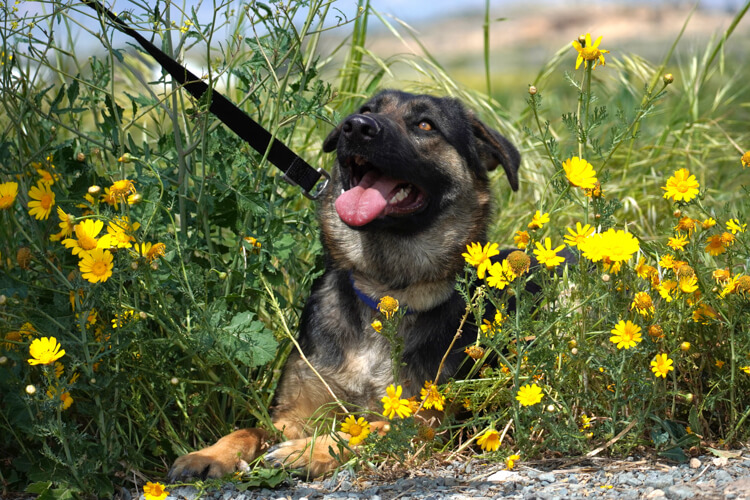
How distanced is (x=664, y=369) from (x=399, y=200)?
160 centimetres

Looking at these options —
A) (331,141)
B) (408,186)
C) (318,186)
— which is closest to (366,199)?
(408,186)

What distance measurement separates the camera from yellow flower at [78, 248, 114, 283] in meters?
2.37

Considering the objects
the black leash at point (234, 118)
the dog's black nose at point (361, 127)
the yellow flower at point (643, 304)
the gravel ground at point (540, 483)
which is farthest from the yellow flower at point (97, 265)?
the yellow flower at point (643, 304)

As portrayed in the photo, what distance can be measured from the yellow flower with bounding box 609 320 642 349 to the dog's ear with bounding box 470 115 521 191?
1.40m

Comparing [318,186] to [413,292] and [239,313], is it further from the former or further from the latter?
[239,313]

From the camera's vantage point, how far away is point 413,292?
11.8ft

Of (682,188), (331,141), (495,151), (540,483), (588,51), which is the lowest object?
(540,483)

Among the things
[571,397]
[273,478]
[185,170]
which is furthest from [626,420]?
[185,170]

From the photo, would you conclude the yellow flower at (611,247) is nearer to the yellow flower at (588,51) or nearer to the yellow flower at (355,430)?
the yellow flower at (588,51)

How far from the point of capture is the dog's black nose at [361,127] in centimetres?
343

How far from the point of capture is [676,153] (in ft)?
18.6

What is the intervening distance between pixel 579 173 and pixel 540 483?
3.35ft

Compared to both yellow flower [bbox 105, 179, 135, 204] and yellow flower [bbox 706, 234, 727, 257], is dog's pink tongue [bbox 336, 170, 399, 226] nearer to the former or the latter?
yellow flower [bbox 105, 179, 135, 204]

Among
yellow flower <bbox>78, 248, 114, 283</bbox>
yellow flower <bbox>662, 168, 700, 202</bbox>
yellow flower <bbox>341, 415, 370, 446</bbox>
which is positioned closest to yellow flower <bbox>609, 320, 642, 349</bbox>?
yellow flower <bbox>662, 168, 700, 202</bbox>
